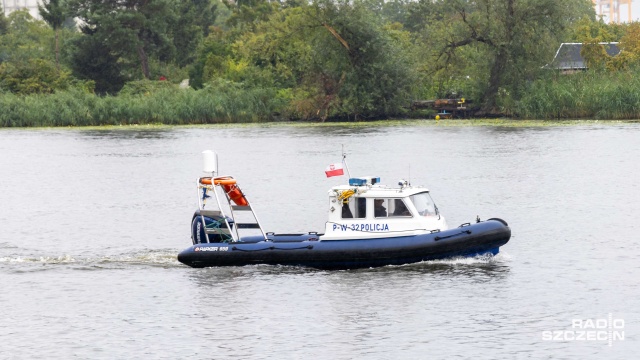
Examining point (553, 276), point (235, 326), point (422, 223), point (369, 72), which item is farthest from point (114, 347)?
point (369, 72)

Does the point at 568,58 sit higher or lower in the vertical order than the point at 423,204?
higher

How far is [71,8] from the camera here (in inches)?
4530

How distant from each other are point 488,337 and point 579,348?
194cm

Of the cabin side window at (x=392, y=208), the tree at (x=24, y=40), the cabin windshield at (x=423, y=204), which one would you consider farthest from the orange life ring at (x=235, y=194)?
the tree at (x=24, y=40)

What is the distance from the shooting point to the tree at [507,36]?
9331 centimetres

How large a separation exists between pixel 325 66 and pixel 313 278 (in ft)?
228

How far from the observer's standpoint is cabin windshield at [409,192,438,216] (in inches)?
1232

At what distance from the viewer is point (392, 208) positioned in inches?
1226

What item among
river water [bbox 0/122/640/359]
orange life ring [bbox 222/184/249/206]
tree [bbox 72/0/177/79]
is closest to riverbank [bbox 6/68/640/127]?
tree [bbox 72/0/177/79]

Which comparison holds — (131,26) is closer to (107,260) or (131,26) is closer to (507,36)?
(507,36)

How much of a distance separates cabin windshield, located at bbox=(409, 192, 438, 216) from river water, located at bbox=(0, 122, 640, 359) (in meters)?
1.40

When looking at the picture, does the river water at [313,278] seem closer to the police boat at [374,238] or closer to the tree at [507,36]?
the police boat at [374,238]

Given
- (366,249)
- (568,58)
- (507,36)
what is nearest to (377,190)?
(366,249)

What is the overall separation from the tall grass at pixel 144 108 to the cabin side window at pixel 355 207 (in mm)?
66854
